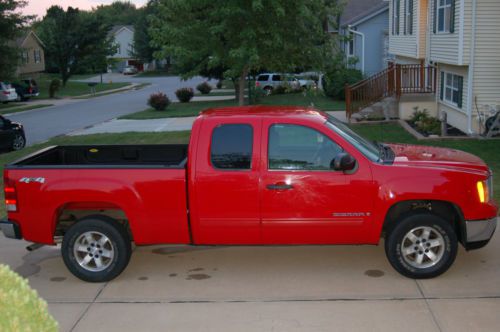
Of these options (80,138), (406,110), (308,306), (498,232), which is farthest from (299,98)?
(308,306)

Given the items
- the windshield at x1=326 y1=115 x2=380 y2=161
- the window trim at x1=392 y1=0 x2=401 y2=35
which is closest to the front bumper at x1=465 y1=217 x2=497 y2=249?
the windshield at x1=326 y1=115 x2=380 y2=161

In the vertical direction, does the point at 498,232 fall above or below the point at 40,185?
below

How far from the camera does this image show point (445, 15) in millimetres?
17953

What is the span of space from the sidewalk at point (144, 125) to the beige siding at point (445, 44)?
4.48m

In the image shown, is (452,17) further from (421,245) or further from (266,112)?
(421,245)

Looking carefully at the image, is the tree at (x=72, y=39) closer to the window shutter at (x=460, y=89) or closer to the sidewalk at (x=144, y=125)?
the sidewalk at (x=144, y=125)

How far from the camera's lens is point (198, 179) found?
6113 millimetres

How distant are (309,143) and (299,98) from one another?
2993 cm

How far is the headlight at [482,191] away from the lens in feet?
19.9

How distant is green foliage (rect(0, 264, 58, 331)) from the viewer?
102 inches

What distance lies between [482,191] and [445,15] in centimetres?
1325

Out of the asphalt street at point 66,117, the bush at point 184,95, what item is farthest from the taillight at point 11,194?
the bush at point 184,95

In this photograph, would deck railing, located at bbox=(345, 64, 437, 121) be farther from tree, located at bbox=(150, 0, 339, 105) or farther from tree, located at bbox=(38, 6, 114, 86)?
tree, located at bbox=(38, 6, 114, 86)

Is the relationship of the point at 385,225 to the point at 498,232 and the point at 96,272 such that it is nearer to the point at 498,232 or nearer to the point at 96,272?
the point at 498,232
